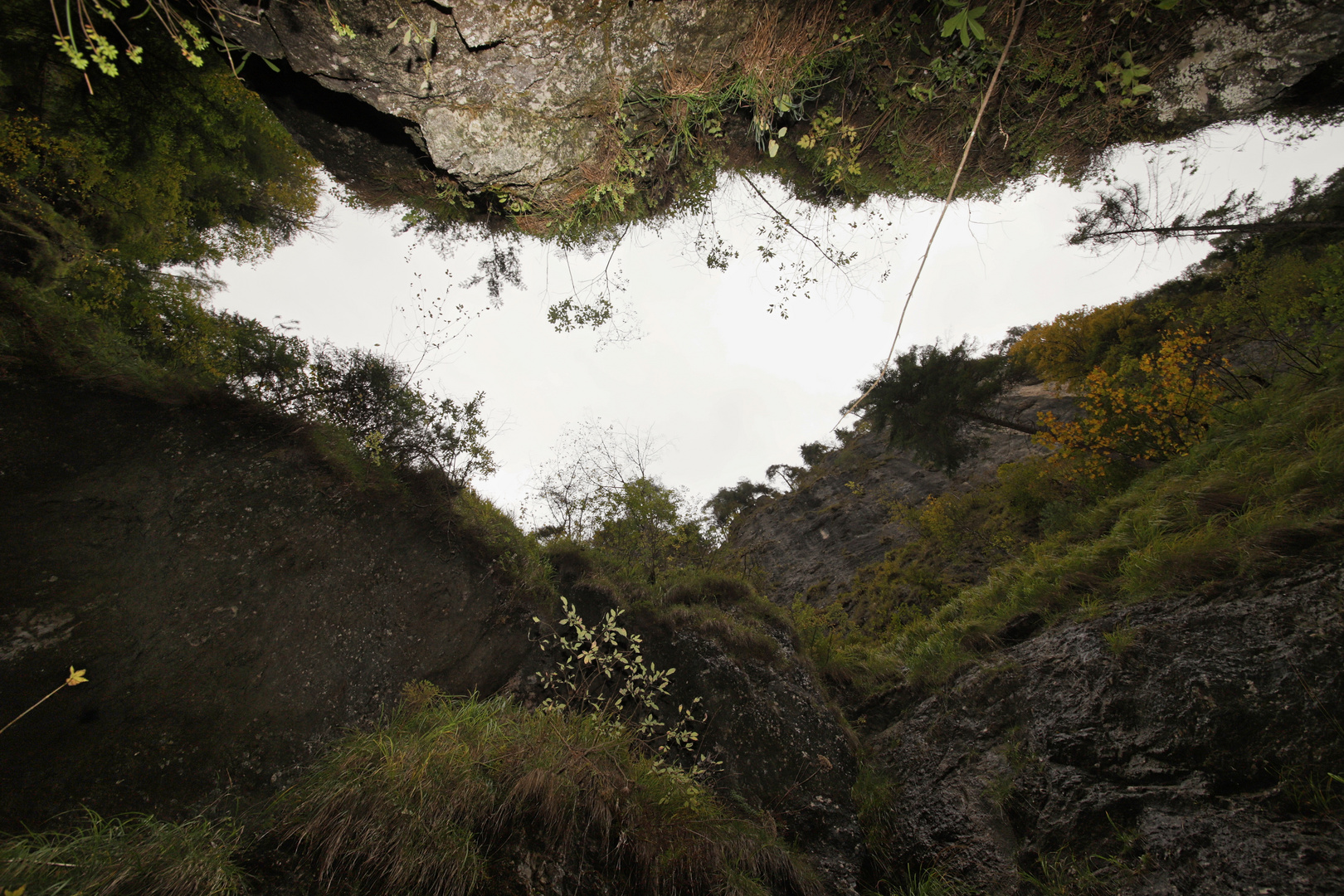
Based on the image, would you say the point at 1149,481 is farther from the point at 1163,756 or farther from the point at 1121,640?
the point at 1163,756

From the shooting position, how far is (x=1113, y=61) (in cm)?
470

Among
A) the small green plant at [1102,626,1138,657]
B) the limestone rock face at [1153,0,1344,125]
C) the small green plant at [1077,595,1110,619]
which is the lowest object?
the small green plant at [1102,626,1138,657]

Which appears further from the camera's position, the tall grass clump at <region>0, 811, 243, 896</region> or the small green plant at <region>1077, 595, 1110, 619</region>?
the small green plant at <region>1077, 595, 1110, 619</region>

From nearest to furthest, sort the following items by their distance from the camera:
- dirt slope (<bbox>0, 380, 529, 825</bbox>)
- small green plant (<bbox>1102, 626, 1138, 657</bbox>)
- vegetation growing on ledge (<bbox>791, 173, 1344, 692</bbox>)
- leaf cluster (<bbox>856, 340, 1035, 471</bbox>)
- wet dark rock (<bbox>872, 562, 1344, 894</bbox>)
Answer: wet dark rock (<bbox>872, 562, 1344, 894</bbox>) < dirt slope (<bbox>0, 380, 529, 825</bbox>) < small green plant (<bbox>1102, 626, 1138, 657</bbox>) < vegetation growing on ledge (<bbox>791, 173, 1344, 692</bbox>) < leaf cluster (<bbox>856, 340, 1035, 471</bbox>)

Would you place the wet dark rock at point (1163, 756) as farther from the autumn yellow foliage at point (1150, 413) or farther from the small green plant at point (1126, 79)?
the autumn yellow foliage at point (1150, 413)

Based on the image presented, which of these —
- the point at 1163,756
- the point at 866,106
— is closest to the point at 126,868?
the point at 1163,756

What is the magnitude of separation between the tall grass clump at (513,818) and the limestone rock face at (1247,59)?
29.1 feet

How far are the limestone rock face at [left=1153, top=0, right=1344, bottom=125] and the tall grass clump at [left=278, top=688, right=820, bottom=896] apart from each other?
886cm

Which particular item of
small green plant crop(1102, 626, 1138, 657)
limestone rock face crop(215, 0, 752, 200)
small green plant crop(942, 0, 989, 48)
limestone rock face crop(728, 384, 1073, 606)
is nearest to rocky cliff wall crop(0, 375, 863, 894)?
small green plant crop(1102, 626, 1138, 657)

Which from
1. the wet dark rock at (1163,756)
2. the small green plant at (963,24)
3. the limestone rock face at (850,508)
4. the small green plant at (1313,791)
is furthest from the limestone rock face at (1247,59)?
the limestone rock face at (850,508)

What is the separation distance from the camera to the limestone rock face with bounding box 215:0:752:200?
4.22 meters

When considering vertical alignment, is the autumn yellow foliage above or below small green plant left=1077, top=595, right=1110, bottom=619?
above

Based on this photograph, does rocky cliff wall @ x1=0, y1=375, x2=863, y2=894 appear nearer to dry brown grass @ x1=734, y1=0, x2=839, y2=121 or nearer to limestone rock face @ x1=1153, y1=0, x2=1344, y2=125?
dry brown grass @ x1=734, y1=0, x2=839, y2=121

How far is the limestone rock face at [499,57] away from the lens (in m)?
4.22
